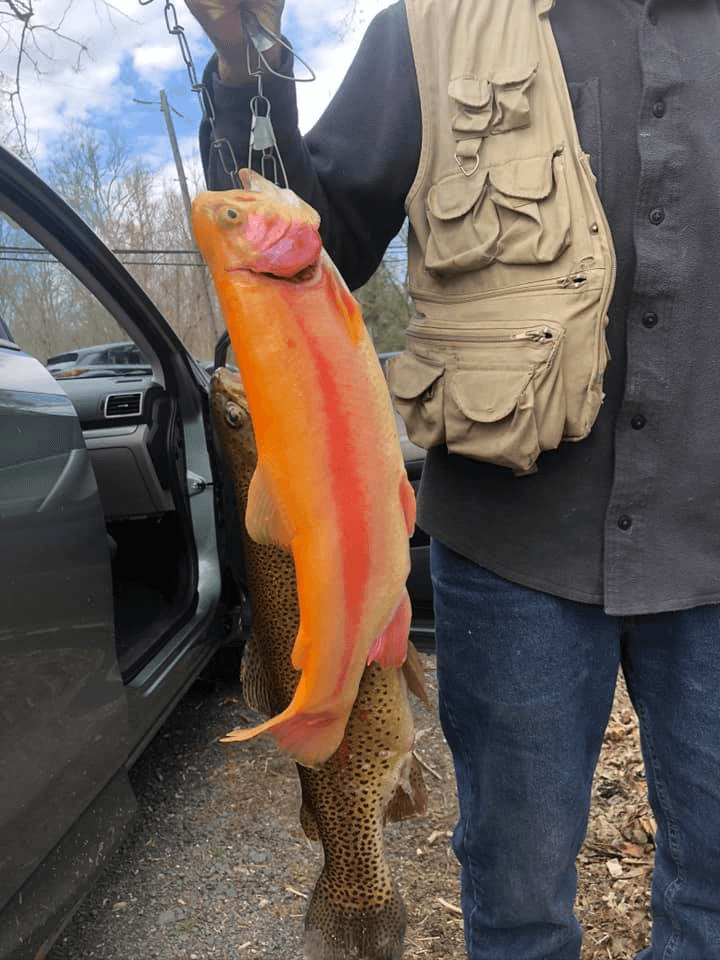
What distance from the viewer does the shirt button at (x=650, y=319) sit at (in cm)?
137

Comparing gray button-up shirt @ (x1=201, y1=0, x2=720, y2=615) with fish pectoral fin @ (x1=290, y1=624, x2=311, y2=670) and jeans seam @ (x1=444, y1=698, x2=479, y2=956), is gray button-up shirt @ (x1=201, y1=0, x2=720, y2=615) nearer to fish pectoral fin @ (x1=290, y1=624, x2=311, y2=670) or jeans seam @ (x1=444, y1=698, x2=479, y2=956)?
jeans seam @ (x1=444, y1=698, x2=479, y2=956)

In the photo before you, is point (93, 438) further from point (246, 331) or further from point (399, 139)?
point (246, 331)

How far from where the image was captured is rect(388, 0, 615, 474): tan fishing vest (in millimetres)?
1316

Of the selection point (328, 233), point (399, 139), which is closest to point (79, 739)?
point (328, 233)

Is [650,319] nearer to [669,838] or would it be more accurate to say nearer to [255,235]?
[255,235]

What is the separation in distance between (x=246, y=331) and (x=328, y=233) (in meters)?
0.53

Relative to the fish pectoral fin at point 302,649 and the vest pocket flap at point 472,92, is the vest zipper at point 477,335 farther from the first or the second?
the fish pectoral fin at point 302,649

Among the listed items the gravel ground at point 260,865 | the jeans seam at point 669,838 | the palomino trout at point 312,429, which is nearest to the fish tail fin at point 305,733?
the palomino trout at point 312,429

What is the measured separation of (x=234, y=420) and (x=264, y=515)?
0.84 metres

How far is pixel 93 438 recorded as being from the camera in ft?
10.4

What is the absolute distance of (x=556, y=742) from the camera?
1498 mm

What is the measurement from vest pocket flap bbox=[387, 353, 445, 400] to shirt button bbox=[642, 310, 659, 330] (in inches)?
12.7

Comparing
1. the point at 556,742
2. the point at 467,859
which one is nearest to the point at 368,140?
the point at 556,742

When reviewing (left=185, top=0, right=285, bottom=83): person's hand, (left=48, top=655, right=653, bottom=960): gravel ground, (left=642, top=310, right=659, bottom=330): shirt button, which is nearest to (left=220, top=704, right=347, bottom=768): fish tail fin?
(left=642, top=310, right=659, bottom=330): shirt button
